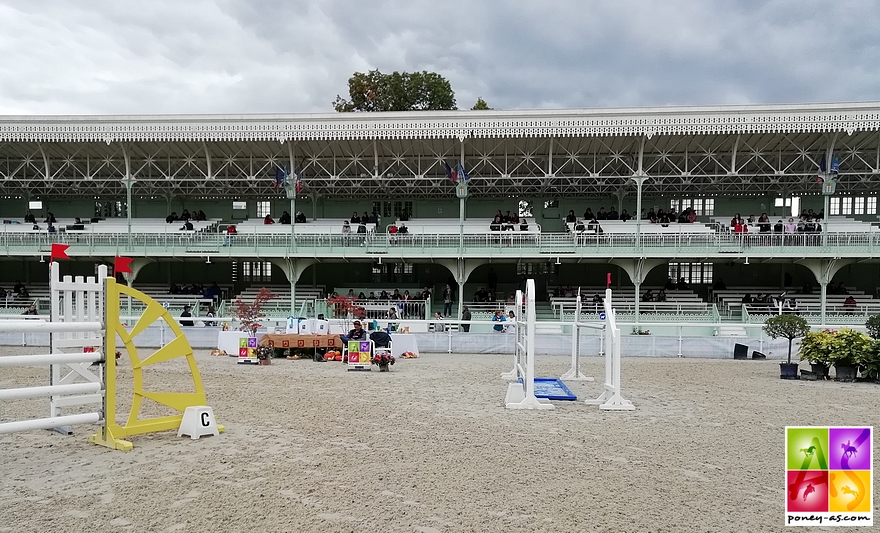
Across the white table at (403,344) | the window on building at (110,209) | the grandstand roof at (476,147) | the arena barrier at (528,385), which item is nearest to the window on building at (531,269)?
the grandstand roof at (476,147)

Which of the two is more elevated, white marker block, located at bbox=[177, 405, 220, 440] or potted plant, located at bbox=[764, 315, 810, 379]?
potted plant, located at bbox=[764, 315, 810, 379]

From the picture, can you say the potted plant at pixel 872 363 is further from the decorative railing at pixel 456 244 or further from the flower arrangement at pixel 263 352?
the flower arrangement at pixel 263 352

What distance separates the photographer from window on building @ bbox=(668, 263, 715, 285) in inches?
1194

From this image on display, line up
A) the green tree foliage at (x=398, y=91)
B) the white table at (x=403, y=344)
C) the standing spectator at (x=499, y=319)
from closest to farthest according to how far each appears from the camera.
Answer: the white table at (x=403, y=344), the standing spectator at (x=499, y=319), the green tree foliage at (x=398, y=91)

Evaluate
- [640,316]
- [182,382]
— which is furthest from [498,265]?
[182,382]

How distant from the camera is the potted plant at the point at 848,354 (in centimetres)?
1321

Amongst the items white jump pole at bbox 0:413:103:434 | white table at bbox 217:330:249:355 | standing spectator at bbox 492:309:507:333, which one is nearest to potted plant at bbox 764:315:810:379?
standing spectator at bbox 492:309:507:333

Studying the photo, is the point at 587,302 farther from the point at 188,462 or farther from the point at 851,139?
the point at 188,462

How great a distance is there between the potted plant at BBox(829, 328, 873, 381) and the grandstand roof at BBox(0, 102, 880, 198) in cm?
1288

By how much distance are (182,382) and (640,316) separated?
18.6m

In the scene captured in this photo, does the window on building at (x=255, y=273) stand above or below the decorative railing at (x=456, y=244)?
below

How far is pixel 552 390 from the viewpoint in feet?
35.9

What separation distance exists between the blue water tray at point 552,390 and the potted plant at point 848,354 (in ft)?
23.6

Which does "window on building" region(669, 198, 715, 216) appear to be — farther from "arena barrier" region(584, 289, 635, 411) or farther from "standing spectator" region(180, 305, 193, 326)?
"standing spectator" region(180, 305, 193, 326)
